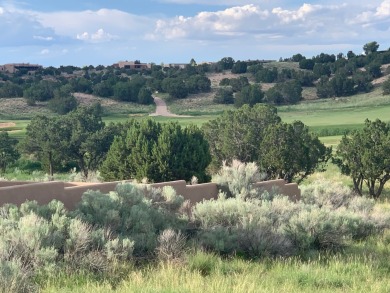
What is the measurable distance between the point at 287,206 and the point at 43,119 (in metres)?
34.9

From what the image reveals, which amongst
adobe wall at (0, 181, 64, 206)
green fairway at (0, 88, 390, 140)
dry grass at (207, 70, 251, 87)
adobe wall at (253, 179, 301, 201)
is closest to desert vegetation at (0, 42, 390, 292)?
adobe wall at (253, 179, 301, 201)

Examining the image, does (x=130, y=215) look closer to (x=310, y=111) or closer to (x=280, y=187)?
(x=280, y=187)

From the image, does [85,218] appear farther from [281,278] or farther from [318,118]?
[318,118]

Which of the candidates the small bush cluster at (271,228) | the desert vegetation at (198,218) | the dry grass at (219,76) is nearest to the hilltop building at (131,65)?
the dry grass at (219,76)

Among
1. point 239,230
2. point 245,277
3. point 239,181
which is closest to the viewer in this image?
point 245,277

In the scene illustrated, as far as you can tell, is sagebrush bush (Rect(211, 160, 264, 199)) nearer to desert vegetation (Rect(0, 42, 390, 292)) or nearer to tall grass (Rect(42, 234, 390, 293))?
desert vegetation (Rect(0, 42, 390, 292))

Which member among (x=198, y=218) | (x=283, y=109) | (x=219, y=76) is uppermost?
(x=219, y=76)

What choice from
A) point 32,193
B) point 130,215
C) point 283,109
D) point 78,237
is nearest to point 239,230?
point 130,215

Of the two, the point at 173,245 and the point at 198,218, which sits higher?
the point at 173,245

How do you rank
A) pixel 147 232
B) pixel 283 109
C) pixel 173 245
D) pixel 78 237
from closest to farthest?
1. pixel 78 237
2. pixel 173 245
3. pixel 147 232
4. pixel 283 109

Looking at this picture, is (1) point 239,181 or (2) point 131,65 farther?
(2) point 131,65

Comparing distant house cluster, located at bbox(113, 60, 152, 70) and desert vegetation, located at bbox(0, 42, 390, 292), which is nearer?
desert vegetation, located at bbox(0, 42, 390, 292)

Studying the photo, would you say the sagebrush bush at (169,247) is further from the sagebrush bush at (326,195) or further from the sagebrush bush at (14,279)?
the sagebrush bush at (326,195)

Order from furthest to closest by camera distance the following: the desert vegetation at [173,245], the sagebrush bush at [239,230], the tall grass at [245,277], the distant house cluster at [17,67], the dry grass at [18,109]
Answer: the distant house cluster at [17,67] < the dry grass at [18,109] < the sagebrush bush at [239,230] < the desert vegetation at [173,245] < the tall grass at [245,277]
